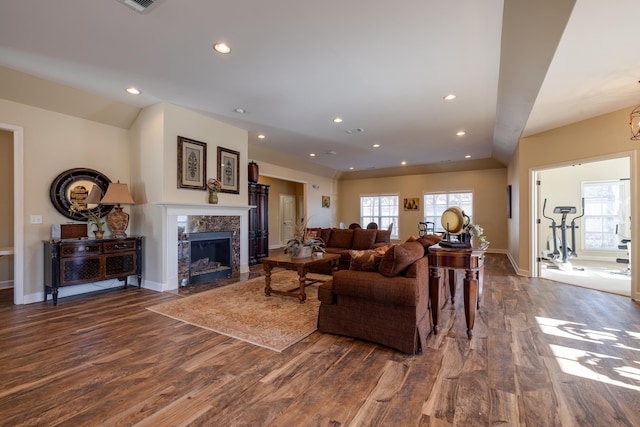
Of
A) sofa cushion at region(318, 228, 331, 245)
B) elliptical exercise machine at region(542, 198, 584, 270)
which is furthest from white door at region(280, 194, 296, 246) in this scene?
elliptical exercise machine at region(542, 198, 584, 270)

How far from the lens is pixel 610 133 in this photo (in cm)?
417

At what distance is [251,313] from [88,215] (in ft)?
10.5

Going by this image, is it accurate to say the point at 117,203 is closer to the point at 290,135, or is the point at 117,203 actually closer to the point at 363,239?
the point at 290,135

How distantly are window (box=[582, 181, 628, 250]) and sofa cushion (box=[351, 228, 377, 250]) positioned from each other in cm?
581

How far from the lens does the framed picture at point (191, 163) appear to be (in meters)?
4.66

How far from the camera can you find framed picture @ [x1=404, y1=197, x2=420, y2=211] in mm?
10148

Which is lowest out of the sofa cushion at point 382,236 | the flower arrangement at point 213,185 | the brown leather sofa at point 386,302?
the brown leather sofa at point 386,302

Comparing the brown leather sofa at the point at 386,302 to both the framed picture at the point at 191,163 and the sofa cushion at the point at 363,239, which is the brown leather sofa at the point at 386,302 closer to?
the sofa cushion at the point at 363,239

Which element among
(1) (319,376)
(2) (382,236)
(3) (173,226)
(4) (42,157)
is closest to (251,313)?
(1) (319,376)

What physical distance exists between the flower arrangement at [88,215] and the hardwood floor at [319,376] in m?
1.54

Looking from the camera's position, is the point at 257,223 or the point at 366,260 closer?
the point at 366,260

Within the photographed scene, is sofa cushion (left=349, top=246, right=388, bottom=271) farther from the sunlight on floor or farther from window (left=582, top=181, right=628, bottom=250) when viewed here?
window (left=582, top=181, right=628, bottom=250)

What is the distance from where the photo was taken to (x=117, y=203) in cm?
437

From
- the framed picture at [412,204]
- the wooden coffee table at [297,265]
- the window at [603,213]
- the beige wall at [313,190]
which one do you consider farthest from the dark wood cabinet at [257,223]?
the window at [603,213]
